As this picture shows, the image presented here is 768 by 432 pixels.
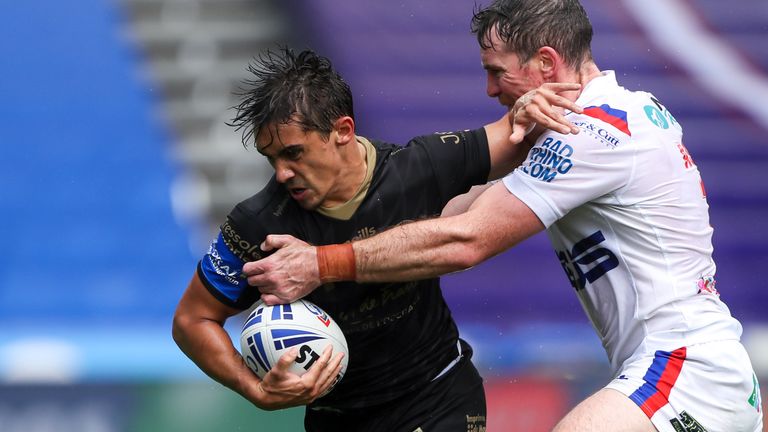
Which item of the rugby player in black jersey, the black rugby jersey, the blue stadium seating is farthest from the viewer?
the blue stadium seating

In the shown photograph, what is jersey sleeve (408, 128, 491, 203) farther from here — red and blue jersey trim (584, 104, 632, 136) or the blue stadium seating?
the blue stadium seating

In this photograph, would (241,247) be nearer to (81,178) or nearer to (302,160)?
(302,160)

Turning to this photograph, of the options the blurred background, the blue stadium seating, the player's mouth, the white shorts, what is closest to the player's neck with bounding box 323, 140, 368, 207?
the player's mouth

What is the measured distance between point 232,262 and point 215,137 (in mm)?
3919

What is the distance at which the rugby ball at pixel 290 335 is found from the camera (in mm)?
3477

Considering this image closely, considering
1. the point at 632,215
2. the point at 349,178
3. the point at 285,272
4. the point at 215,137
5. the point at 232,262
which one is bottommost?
the point at 632,215

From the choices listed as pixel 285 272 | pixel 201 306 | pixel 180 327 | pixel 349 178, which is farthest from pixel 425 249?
pixel 180 327

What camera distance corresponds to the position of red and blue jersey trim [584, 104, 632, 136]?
3.63 metres

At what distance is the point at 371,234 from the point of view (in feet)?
12.5

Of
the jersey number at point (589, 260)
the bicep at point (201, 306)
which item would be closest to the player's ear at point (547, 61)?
the jersey number at point (589, 260)

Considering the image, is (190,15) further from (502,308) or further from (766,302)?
(766,302)

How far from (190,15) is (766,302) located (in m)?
4.40

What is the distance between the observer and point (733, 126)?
7320 millimetres

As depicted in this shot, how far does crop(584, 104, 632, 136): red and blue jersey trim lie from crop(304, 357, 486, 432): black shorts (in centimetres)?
107
